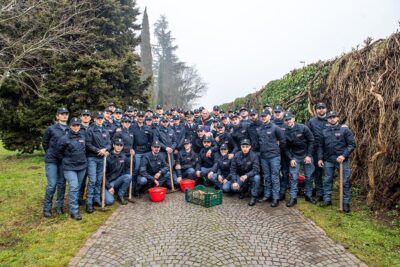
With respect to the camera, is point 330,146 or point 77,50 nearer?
point 330,146

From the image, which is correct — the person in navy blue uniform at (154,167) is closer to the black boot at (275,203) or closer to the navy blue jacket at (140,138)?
the navy blue jacket at (140,138)

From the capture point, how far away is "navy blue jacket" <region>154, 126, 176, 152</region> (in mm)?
9153

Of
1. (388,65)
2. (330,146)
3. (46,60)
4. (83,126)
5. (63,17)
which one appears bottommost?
(330,146)

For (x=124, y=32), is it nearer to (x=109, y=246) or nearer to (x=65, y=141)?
(x=65, y=141)

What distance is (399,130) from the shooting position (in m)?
6.24

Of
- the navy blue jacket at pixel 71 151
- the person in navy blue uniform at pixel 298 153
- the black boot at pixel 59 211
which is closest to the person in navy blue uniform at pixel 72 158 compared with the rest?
the navy blue jacket at pixel 71 151

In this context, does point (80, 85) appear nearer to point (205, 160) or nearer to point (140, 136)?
point (140, 136)

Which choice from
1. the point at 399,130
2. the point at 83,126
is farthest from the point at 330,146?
the point at 83,126

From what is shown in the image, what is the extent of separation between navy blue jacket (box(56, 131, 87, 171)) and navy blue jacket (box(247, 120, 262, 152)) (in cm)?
441

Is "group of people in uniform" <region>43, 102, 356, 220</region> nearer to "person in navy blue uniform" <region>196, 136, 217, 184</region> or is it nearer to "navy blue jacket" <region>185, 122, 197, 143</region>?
"person in navy blue uniform" <region>196, 136, 217, 184</region>

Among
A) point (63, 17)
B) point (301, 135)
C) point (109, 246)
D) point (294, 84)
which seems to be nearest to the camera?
point (109, 246)

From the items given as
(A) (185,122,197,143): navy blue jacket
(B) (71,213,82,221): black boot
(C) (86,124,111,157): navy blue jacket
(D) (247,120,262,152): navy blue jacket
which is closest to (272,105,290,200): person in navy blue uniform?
(D) (247,120,262,152): navy blue jacket

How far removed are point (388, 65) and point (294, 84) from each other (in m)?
4.36

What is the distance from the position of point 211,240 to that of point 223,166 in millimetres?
3578
